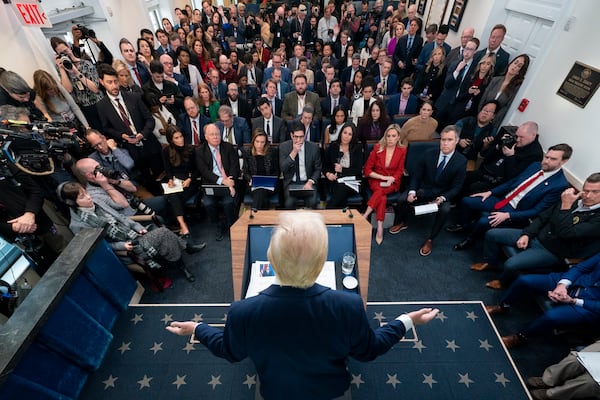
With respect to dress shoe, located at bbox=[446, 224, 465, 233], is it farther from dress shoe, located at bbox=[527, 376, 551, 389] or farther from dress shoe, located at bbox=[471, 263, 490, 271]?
dress shoe, located at bbox=[527, 376, 551, 389]

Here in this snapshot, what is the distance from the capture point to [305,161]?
371 cm

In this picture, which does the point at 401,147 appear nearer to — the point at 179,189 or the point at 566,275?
the point at 566,275

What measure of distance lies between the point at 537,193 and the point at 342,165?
84.3 inches

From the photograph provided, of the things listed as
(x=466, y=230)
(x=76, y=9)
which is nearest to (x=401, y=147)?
(x=466, y=230)

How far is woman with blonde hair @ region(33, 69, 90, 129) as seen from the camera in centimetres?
340

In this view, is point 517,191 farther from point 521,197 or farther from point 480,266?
point 480,266

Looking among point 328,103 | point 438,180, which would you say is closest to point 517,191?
point 438,180

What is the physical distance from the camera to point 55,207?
3.22 meters

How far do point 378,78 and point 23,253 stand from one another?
5741mm

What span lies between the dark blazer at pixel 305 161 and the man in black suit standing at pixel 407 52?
A: 13.4 feet

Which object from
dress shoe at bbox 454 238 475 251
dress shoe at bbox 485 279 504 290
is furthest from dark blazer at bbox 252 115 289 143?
dress shoe at bbox 485 279 504 290

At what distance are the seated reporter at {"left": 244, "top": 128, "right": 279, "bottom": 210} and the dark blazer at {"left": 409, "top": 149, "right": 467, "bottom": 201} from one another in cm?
184

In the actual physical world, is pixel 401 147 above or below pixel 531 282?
above

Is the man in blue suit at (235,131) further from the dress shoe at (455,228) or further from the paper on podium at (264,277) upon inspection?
the dress shoe at (455,228)
